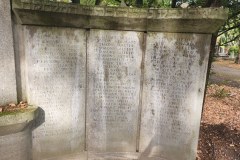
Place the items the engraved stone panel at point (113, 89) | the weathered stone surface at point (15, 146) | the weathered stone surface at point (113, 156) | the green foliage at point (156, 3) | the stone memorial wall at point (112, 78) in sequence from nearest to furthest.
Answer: the weathered stone surface at point (15, 146), the stone memorial wall at point (112, 78), the engraved stone panel at point (113, 89), the weathered stone surface at point (113, 156), the green foliage at point (156, 3)

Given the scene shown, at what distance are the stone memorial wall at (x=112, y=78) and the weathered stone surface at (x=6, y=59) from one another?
85 mm

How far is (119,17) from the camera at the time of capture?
3396 mm

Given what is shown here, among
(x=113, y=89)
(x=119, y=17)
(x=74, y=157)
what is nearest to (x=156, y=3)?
(x=119, y=17)

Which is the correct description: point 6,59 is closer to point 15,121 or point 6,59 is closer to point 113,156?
point 15,121

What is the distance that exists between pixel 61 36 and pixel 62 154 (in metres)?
1.72

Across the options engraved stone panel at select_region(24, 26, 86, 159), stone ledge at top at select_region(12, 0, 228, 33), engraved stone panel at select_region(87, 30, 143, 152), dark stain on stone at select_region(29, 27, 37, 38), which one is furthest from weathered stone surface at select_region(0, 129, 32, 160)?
stone ledge at top at select_region(12, 0, 228, 33)

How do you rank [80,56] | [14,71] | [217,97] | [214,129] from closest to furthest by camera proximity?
[14,71] < [80,56] < [214,129] < [217,97]

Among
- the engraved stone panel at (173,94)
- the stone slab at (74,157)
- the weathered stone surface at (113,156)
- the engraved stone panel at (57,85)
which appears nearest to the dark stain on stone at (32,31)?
the engraved stone panel at (57,85)

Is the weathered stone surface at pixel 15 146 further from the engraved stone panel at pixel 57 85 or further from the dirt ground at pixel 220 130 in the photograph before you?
the dirt ground at pixel 220 130

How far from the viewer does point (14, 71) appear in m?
3.30

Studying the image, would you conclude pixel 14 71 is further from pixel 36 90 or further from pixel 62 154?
pixel 62 154

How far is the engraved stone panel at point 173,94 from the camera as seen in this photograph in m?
3.50

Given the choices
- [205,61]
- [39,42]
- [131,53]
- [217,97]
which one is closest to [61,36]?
[39,42]

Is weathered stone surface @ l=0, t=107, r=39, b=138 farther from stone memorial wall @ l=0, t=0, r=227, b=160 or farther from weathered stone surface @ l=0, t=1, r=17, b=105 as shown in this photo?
weathered stone surface @ l=0, t=1, r=17, b=105
